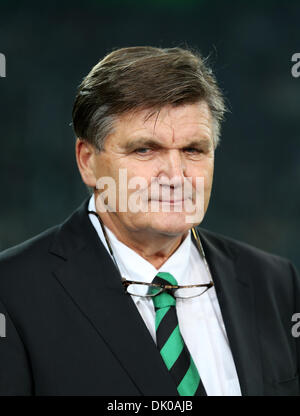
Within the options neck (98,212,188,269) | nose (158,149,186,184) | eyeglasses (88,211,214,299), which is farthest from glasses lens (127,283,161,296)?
nose (158,149,186,184)

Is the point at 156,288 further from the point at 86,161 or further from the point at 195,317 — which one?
the point at 86,161

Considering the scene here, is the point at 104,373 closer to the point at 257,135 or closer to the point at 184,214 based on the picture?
the point at 184,214

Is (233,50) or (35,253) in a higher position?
(233,50)

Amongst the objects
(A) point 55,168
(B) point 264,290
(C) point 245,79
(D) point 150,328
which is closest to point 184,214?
(D) point 150,328

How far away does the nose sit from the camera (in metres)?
1.78

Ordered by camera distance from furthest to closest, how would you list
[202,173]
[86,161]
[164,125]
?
[86,161] → [202,173] → [164,125]

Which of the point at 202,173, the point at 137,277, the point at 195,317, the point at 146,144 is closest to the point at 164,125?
the point at 146,144

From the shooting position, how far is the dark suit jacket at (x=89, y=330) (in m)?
1.74

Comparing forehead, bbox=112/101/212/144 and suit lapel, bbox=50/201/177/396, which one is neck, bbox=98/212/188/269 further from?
forehead, bbox=112/101/212/144

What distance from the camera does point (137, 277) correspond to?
1.92m

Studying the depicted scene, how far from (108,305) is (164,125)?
52 centimetres

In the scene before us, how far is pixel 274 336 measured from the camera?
2.05m

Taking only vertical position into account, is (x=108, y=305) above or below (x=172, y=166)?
below
